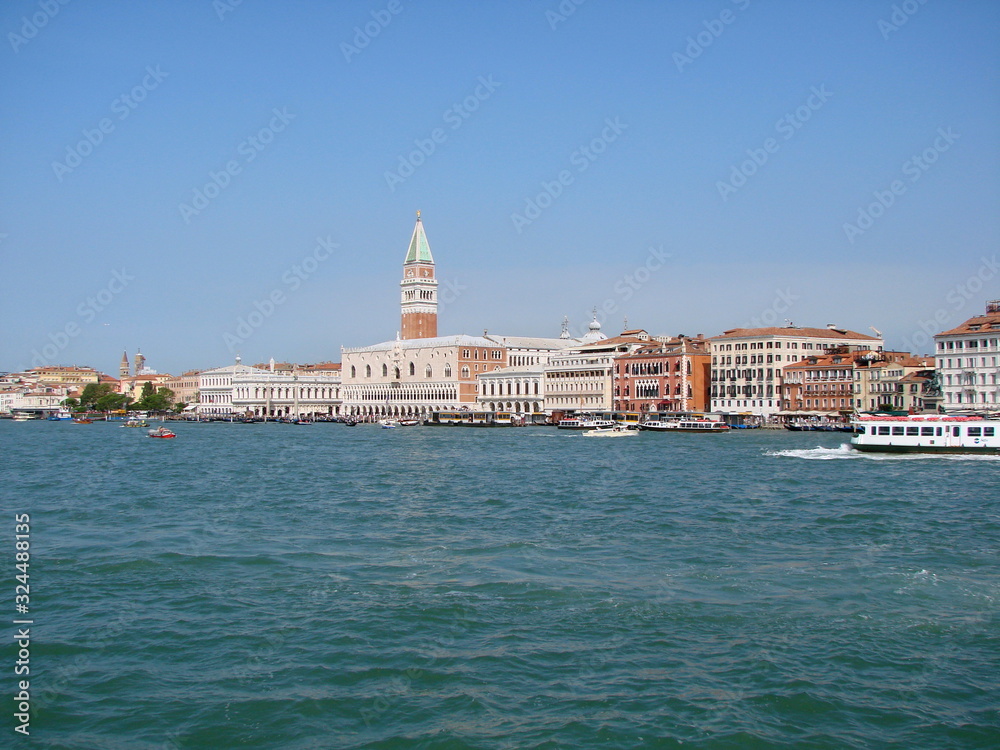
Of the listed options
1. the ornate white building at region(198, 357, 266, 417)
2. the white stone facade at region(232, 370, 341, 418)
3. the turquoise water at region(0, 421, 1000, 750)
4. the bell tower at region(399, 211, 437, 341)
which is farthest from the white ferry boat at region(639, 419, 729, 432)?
the ornate white building at region(198, 357, 266, 417)

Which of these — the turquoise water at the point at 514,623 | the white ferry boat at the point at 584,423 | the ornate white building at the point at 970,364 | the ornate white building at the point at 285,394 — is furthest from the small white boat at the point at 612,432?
the ornate white building at the point at 285,394

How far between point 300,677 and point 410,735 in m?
1.62

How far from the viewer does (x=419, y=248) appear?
100875mm

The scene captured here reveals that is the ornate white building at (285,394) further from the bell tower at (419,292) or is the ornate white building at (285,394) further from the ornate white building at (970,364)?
the ornate white building at (970,364)

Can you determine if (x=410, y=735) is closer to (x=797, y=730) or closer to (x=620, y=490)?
(x=797, y=730)

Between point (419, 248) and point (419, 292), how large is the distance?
446cm

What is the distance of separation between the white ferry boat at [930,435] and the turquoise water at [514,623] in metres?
14.2

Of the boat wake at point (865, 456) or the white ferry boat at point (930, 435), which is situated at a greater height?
the white ferry boat at point (930, 435)

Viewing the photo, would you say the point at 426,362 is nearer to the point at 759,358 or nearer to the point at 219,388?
the point at 219,388

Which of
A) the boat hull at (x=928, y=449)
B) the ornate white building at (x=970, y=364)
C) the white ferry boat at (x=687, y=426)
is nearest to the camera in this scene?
the boat hull at (x=928, y=449)

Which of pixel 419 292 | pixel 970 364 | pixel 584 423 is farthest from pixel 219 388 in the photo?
pixel 970 364

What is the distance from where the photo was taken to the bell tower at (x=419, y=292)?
329ft

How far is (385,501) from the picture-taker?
2131cm

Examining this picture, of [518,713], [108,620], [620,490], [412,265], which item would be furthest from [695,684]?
[412,265]
